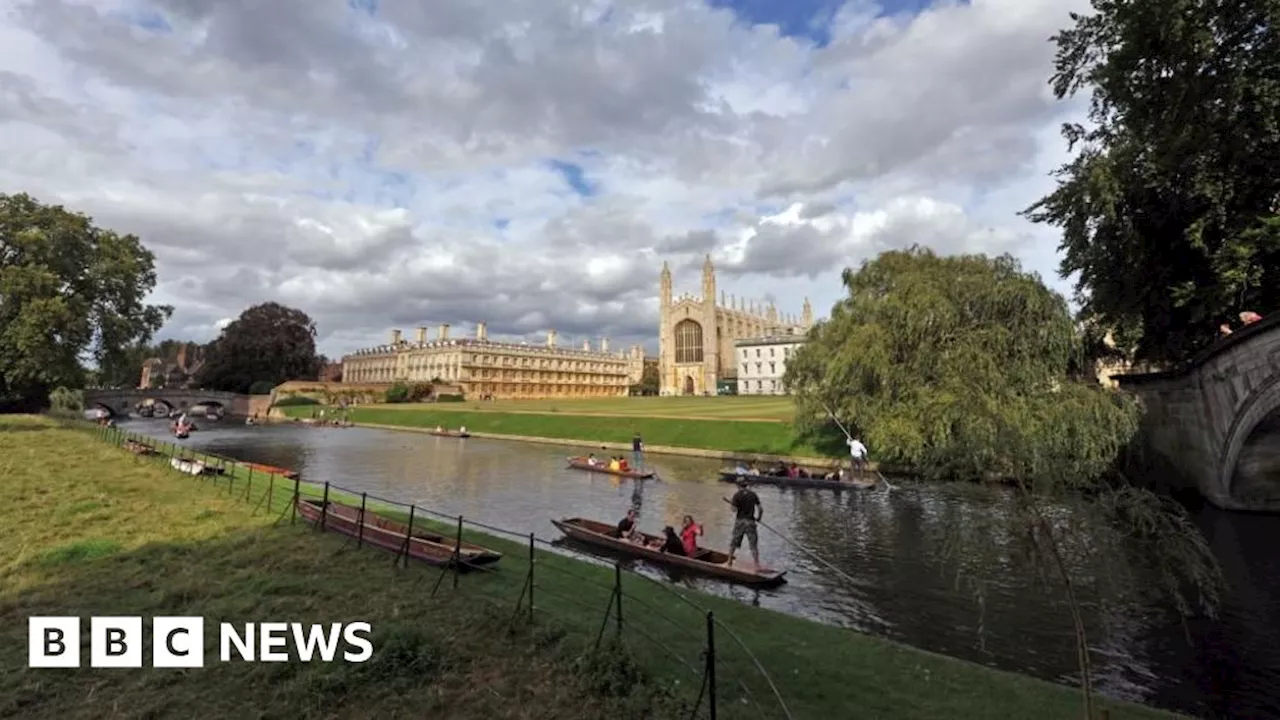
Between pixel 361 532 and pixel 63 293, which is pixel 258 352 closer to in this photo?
pixel 63 293

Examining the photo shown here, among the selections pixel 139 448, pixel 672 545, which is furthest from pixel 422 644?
pixel 139 448

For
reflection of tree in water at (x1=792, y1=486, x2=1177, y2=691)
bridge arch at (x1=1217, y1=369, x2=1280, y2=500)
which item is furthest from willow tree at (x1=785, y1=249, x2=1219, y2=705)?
reflection of tree in water at (x1=792, y1=486, x2=1177, y2=691)

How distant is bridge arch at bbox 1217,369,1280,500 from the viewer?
1833 cm

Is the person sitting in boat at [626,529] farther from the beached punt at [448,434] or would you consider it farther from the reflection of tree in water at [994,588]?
the beached punt at [448,434]

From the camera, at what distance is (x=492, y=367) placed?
5866 inches

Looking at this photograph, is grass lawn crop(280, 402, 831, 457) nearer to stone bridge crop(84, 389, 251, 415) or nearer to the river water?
the river water

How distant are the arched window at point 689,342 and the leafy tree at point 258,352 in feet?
259

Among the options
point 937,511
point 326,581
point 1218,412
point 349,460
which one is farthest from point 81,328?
point 1218,412

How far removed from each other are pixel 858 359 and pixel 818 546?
14.9 meters

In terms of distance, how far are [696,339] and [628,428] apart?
10216 cm

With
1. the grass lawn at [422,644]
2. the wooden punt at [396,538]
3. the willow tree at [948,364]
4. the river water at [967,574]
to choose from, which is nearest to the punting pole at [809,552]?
the river water at [967,574]

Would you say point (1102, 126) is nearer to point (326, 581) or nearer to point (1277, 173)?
point (1277, 173)

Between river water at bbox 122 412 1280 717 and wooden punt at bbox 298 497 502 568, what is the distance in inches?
211

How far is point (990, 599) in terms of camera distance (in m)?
14.4
